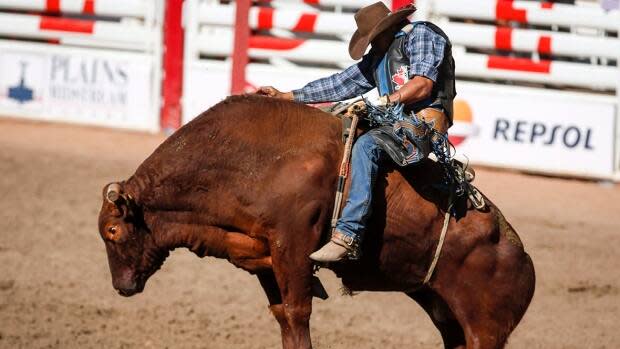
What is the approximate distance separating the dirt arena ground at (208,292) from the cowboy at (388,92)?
6.44ft

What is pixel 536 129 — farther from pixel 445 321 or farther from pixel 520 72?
pixel 445 321

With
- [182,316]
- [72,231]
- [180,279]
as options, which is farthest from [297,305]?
[72,231]

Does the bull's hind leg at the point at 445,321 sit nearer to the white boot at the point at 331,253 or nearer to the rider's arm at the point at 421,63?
the white boot at the point at 331,253

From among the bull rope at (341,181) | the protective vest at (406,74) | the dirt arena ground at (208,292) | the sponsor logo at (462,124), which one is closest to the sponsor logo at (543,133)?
the sponsor logo at (462,124)

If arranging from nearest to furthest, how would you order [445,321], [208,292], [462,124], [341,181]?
[341,181] → [445,321] → [208,292] → [462,124]

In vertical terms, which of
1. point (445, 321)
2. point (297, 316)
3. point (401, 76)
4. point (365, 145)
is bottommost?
point (445, 321)

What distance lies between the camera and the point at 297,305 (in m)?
4.95

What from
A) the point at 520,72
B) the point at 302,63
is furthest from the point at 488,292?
the point at 302,63

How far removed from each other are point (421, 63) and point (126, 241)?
1602 mm

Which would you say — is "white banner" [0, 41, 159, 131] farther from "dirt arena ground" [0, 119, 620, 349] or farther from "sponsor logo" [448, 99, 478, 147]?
"sponsor logo" [448, 99, 478, 147]

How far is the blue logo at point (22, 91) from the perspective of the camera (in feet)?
A: 44.4

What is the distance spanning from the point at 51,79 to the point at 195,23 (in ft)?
6.72

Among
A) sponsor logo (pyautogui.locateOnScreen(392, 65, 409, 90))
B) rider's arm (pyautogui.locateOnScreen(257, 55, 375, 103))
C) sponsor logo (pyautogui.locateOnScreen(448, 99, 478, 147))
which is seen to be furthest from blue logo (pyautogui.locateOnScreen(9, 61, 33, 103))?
sponsor logo (pyautogui.locateOnScreen(392, 65, 409, 90))

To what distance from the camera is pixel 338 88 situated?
562 cm
